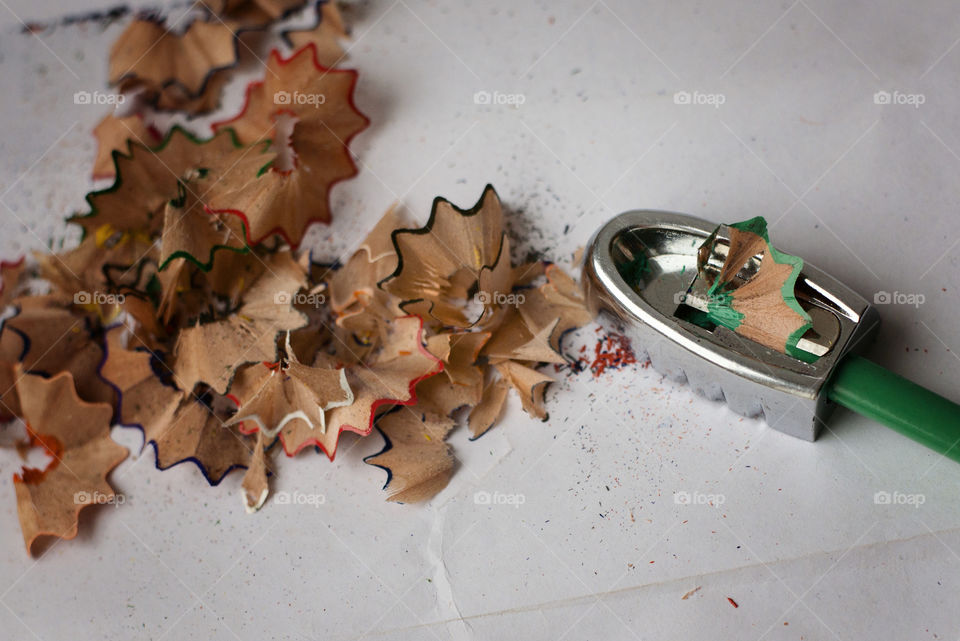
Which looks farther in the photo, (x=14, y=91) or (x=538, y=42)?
(x=14, y=91)

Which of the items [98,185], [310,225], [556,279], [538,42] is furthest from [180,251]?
[538,42]

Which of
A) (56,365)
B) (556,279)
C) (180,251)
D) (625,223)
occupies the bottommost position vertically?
(56,365)

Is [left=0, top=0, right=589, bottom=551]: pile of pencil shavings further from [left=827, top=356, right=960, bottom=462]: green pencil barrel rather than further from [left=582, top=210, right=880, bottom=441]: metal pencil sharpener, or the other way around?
[left=827, top=356, right=960, bottom=462]: green pencil barrel

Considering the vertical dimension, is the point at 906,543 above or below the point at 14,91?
above

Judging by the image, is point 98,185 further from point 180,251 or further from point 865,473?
point 865,473

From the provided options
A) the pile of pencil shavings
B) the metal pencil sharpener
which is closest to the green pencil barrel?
the metal pencil sharpener

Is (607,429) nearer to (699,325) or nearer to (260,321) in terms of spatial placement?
(699,325)
